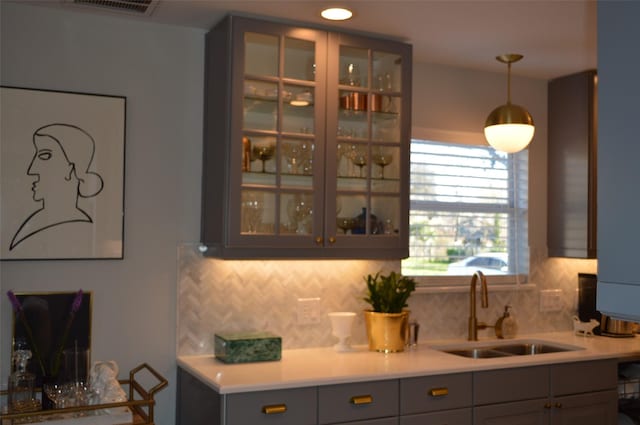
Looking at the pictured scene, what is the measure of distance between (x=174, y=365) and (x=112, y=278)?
494 mm

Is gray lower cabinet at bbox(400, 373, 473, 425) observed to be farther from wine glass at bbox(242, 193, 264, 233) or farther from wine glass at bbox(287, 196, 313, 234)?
wine glass at bbox(242, 193, 264, 233)

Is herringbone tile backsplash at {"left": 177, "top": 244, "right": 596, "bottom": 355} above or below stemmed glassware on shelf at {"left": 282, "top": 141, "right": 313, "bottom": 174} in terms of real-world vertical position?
below

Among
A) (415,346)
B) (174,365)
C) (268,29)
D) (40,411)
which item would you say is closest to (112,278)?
(174,365)

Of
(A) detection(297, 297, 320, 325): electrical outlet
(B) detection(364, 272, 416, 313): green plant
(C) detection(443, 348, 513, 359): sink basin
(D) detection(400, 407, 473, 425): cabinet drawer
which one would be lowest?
(D) detection(400, 407, 473, 425): cabinet drawer

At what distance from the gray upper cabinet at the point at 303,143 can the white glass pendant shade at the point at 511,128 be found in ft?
1.46

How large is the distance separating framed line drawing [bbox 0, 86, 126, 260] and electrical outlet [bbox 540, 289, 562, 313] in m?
2.51

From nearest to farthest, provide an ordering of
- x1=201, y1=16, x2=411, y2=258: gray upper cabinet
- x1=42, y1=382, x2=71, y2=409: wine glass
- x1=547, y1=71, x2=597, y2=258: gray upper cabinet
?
1. x1=42, y1=382, x2=71, y2=409: wine glass
2. x1=201, y1=16, x2=411, y2=258: gray upper cabinet
3. x1=547, y1=71, x2=597, y2=258: gray upper cabinet

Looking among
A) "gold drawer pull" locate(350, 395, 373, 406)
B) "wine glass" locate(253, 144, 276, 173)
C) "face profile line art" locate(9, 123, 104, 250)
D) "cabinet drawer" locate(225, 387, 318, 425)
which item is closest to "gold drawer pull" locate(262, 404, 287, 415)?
"cabinet drawer" locate(225, 387, 318, 425)

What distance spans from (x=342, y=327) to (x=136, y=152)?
4.17 ft

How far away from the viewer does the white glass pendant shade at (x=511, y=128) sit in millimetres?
3338

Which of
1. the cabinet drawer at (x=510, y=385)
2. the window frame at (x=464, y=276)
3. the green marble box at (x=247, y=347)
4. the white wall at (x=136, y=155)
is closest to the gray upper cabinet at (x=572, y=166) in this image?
the window frame at (x=464, y=276)

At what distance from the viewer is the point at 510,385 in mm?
3125

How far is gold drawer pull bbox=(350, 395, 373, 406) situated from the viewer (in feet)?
9.08

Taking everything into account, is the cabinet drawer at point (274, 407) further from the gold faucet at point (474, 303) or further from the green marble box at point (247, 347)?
the gold faucet at point (474, 303)
